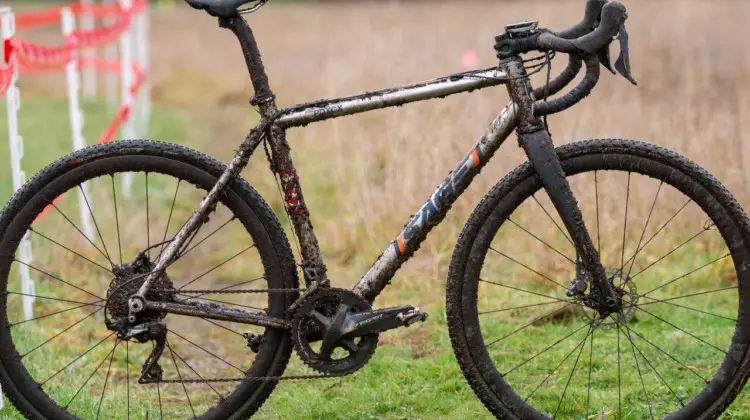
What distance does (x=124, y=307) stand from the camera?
3.97m

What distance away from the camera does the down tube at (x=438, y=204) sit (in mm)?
3852

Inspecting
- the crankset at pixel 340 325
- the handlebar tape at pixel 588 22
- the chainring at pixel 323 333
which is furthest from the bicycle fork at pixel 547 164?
the chainring at pixel 323 333

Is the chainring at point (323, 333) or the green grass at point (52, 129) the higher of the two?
the green grass at point (52, 129)

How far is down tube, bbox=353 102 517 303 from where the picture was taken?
152 inches

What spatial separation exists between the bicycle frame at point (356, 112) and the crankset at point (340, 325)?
0.20 feet

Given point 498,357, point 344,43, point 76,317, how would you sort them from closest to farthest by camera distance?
point 498,357 < point 76,317 < point 344,43

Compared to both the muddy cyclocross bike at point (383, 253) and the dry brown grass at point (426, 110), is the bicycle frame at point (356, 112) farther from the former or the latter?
the dry brown grass at point (426, 110)

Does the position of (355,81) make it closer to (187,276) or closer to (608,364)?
(187,276)

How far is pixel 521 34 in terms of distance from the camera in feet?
12.3

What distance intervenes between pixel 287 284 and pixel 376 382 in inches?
40.9

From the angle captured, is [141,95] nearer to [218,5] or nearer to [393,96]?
[218,5]

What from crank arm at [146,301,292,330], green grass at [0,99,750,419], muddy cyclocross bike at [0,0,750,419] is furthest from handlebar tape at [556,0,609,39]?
crank arm at [146,301,292,330]

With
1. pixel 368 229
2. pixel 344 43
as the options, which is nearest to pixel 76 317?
pixel 368 229

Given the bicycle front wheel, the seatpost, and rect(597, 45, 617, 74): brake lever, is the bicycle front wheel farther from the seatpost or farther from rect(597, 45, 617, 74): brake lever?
the seatpost
